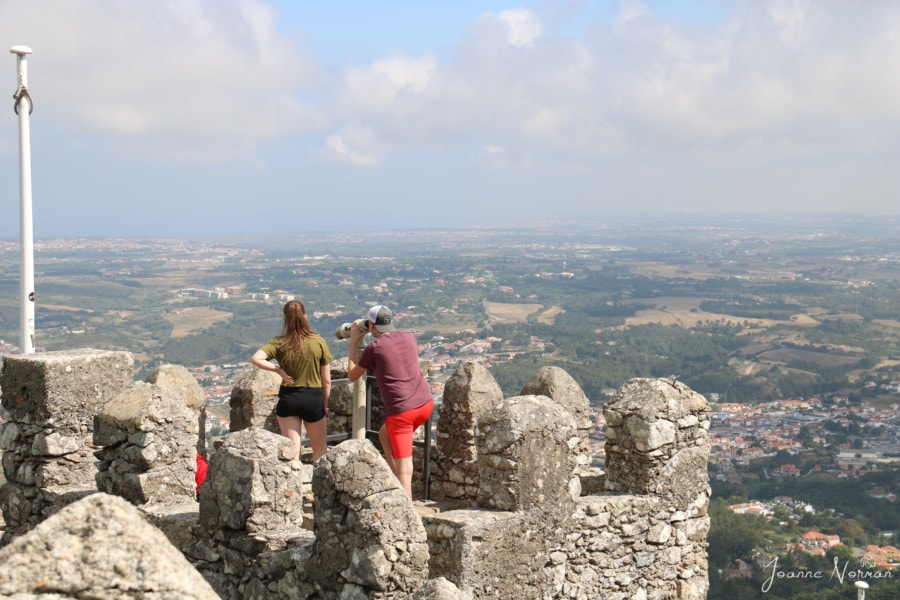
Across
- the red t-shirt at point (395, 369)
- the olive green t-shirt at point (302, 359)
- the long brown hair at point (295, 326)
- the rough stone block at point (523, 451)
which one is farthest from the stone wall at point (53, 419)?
the rough stone block at point (523, 451)

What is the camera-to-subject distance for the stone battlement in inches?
213

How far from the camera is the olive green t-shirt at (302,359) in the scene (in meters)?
7.97

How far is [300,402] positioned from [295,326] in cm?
65

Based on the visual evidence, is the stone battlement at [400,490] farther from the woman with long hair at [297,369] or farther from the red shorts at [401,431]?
the woman with long hair at [297,369]

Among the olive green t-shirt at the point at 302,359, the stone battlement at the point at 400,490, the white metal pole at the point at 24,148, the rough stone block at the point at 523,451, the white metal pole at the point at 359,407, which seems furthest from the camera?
the white metal pole at the point at 24,148

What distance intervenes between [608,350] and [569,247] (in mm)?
120920

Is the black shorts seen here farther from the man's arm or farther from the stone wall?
the stone wall

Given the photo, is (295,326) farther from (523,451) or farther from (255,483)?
(523,451)

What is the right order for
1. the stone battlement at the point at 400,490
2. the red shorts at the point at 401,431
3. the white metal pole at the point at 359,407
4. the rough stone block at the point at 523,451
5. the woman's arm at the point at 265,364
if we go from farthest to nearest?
the white metal pole at the point at 359,407
the woman's arm at the point at 265,364
the red shorts at the point at 401,431
the rough stone block at the point at 523,451
the stone battlement at the point at 400,490

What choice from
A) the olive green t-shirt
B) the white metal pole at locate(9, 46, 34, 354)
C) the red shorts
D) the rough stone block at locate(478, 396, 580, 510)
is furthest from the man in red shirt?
the white metal pole at locate(9, 46, 34, 354)

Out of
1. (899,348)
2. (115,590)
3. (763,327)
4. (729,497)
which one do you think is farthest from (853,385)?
(115,590)

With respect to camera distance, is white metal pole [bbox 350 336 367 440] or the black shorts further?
white metal pole [bbox 350 336 367 440]

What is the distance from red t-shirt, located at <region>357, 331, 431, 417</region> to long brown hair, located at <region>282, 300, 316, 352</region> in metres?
0.74

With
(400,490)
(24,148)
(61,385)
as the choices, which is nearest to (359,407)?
(61,385)
